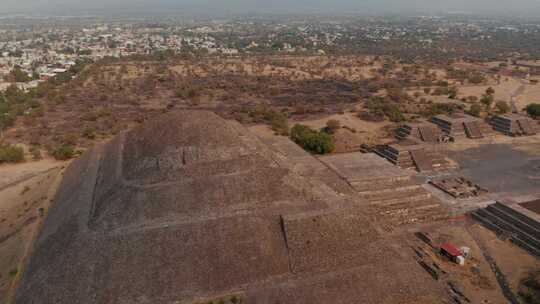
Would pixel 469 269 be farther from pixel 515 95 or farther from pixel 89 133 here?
pixel 515 95

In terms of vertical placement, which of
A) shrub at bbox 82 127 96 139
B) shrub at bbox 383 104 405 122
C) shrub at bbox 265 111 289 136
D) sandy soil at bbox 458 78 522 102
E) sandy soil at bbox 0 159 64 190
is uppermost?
sandy soil at bbox 458 78 522 102

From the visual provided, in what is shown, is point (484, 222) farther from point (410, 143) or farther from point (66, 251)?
point (66, 251)

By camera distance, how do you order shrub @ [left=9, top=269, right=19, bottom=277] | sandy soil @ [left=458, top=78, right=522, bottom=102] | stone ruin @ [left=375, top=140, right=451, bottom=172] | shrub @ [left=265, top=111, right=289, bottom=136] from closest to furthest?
shrub @ [left=9, top=269, right=19, bottom=277]
stone ruin @ [left=375, top=140, right=451, bottom=172]
shrub @ [left=265, top=111, right=289, bottom=136]
sandy soil @ [left=458, top=78, right=522, bottom=102]

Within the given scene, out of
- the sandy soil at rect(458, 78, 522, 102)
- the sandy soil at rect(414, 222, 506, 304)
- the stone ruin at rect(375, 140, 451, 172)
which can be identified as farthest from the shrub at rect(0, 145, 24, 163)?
the sandy soil at rect(458, 78, 522, 102)

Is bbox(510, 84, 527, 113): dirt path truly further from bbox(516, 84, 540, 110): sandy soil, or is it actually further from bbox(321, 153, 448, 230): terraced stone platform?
bbox(321, 153, 448, 230): terraced stone platform

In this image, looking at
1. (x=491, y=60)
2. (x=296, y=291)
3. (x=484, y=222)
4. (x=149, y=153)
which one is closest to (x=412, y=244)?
(x=484, y=222)

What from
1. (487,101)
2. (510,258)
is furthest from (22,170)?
(487,101)
